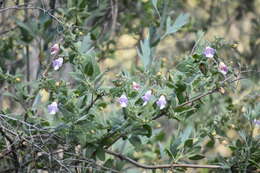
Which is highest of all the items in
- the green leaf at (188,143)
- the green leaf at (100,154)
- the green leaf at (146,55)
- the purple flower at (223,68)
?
the green leaf at (146,55)

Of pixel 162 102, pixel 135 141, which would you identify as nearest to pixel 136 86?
pixel 162 102

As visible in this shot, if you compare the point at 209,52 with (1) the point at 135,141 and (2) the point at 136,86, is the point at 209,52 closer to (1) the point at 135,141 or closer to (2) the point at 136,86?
(2) the point at 136,86

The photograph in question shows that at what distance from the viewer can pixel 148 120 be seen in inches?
97.3

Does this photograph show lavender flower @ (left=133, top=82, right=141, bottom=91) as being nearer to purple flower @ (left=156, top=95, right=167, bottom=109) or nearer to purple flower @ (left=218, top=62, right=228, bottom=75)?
purple flower @ (left=156, top=95, right=167, bottom=109)

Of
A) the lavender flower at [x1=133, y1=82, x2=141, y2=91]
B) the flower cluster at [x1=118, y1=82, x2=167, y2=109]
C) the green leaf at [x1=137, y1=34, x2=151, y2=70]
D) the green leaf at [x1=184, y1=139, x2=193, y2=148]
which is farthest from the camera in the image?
the green leaf at [x1=137, y1=34, x2=151, y2=70]

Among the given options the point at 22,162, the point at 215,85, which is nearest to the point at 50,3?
the point at 22,162

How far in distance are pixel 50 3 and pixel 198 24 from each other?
1780 mm

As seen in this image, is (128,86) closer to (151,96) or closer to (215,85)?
(151,96)

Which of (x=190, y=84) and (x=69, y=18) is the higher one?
(x=69, y=18)

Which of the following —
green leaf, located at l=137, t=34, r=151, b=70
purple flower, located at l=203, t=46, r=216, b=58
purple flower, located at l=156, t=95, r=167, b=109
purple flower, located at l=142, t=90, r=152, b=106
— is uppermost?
green leaf, located at l=137, t=34, r=151, b=70

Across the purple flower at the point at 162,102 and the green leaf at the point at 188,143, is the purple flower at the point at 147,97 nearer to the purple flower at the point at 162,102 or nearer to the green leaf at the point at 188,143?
the purple flower at the point at 162,102

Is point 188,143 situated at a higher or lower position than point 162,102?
lower

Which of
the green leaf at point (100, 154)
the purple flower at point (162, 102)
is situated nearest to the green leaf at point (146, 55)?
the purple flower at point (162, 102)

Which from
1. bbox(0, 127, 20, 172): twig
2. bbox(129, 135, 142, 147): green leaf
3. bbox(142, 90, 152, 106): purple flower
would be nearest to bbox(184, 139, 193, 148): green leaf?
bbox(129, 135, 142, 147): green leaf
